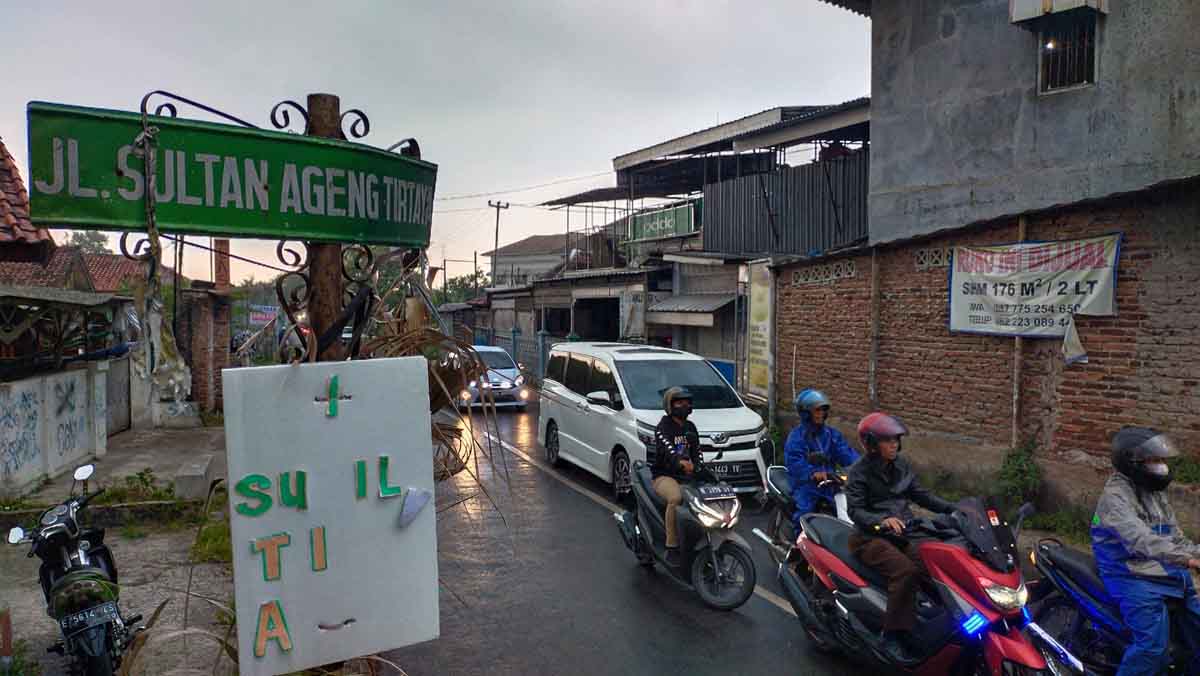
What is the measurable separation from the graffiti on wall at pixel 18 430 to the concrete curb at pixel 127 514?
89 cm

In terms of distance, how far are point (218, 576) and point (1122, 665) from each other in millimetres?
6685

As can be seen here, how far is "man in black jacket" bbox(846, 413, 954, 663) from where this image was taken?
4.56 m

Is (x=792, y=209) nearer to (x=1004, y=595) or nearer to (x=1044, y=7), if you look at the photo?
(x=1044, y=7)

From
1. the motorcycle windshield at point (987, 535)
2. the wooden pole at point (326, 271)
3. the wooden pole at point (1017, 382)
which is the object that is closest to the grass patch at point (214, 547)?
the wooden pole at point (326, 271)

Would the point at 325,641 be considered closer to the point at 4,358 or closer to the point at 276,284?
the point at 276,284

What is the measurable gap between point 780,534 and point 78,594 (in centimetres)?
502

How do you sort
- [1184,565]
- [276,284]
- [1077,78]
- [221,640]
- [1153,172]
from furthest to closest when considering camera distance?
[1077,78]
[1153,172]
[1184,565]
[276,284]
[221,640]

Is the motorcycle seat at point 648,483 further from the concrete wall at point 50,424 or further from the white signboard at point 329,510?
the concrete wall at point 50,424

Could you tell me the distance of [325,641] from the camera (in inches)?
106

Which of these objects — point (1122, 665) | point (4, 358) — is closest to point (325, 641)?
point (1122, 665)

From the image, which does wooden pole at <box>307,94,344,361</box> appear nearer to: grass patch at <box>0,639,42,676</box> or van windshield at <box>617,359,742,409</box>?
grass patch at <box>0,639,42,676</box>

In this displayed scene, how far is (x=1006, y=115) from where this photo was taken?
11.7m

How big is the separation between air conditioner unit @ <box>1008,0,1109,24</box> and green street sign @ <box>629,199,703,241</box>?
1166 centimetres

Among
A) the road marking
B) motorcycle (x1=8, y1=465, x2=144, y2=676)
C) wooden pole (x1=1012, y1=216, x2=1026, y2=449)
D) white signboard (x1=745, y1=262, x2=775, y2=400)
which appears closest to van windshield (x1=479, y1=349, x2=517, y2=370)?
the road marking
